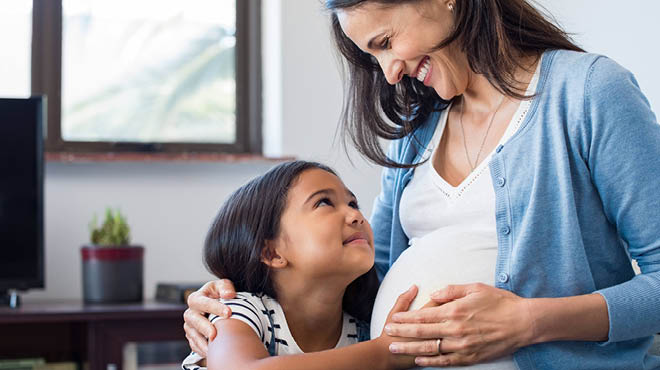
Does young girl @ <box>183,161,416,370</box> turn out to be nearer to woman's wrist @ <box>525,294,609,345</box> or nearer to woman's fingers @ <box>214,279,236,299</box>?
woman's fingers @ <box>214,279,236,299</box>

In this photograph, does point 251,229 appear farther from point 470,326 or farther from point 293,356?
point 470,326

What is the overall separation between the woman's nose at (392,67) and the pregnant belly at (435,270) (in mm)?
278

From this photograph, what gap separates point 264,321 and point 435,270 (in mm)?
292

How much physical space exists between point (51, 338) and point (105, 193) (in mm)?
509

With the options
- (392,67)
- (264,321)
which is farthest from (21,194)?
(392,67)

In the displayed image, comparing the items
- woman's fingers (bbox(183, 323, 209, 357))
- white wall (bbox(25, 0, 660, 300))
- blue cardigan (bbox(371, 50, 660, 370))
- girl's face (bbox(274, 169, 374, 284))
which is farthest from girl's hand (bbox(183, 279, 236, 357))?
white wall (bbox(25, 0, 660, 300))

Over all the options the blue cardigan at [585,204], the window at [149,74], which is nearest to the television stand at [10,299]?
the window at [149,74]

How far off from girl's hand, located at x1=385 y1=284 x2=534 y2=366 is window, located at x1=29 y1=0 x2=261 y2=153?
1984mm

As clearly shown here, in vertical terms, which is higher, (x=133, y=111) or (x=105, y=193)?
(x=133, y=111)

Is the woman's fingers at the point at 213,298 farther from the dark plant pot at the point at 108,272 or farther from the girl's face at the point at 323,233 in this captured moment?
the dark plant pot at the point at 108,272

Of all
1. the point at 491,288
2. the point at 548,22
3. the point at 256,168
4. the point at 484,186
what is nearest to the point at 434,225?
the point at 484,186

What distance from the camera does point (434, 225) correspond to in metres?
1.34

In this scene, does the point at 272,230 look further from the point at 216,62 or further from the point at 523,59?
the point at 216,62

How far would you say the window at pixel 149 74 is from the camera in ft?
9.41
